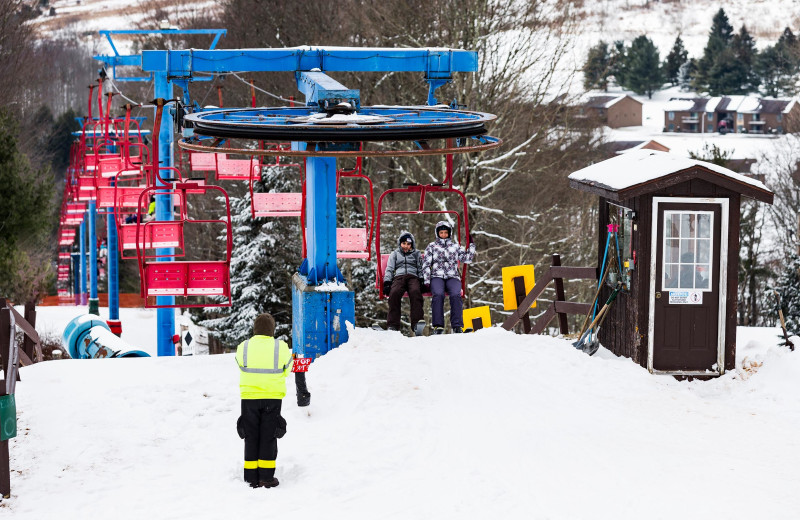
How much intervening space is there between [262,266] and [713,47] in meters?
95.1

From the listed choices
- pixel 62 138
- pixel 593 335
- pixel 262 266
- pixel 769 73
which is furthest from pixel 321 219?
pixel 769 73

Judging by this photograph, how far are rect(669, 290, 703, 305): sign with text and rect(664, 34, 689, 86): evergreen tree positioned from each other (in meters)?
129

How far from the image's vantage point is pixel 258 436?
31.6ft

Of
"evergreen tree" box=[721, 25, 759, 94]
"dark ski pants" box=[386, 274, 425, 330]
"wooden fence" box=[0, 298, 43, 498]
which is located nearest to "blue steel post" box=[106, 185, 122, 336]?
"dark ski pants" box=[386, 274, 425, 330]

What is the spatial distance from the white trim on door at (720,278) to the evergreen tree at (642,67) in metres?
120

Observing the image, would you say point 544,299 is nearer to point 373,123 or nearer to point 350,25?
point 350,25

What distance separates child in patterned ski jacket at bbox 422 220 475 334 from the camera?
585 inches

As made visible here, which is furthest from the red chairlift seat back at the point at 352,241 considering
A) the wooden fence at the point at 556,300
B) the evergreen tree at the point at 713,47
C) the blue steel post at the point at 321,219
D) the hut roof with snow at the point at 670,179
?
the evergreen tree at the point at 713,47

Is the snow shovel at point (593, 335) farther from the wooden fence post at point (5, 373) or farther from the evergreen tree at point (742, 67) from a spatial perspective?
the evergreen tree at point (742, 67)

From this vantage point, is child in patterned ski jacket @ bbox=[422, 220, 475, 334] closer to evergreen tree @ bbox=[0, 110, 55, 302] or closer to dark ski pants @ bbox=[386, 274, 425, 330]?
dark ski pants @ bbox=[386, 274, 425, 330]

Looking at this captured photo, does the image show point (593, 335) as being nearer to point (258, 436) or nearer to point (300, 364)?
point (300, 364)

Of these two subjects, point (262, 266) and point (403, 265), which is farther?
point (262, 266)

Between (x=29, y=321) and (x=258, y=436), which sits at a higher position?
(x=29, y=321)

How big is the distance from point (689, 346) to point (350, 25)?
22898mm
